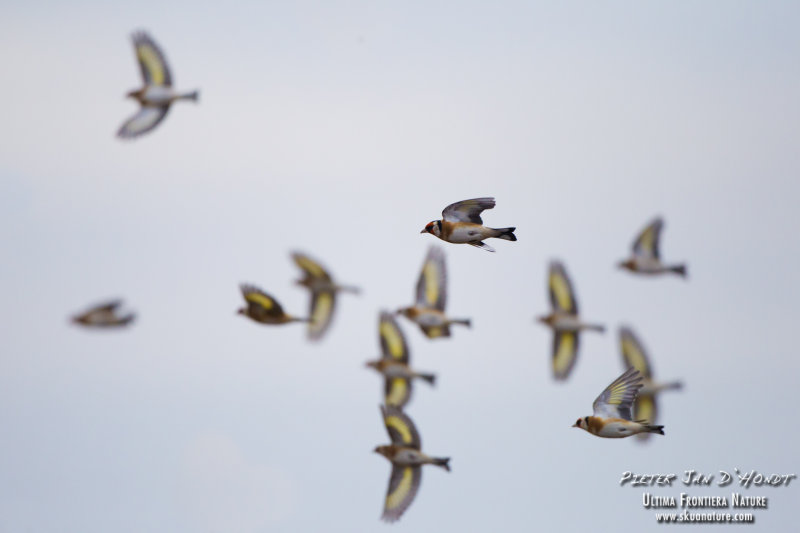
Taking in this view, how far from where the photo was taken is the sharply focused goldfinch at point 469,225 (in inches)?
1085

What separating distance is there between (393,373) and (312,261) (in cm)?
409

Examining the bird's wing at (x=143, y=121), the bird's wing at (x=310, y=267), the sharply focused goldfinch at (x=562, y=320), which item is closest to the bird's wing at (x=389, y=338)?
the bird's wing at (x=310, y=267)

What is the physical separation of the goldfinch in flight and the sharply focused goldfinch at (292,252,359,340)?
1.76 meters

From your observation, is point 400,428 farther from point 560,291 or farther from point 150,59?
point 150,59

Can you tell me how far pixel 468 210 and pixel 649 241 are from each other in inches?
913

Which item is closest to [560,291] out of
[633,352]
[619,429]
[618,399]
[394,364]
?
[633,352]

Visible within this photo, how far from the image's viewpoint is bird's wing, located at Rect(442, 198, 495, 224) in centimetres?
2744

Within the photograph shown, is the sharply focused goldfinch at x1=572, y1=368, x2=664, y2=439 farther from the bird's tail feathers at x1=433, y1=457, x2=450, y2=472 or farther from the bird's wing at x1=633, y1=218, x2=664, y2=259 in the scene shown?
the bird's wing at x1=633, y1=218, x2=664, y2=259

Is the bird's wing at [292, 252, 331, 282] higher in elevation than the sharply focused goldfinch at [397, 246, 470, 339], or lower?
higher

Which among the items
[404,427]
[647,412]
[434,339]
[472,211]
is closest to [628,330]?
[647,412]

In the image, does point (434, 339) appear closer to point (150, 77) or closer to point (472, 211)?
point (150, 77)

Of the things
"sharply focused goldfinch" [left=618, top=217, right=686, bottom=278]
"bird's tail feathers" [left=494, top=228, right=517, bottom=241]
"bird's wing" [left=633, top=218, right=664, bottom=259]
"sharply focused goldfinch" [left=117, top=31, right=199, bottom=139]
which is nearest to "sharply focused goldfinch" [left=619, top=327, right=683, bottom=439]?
"sharply focused goldfinch" [left=618, top=217, right=686, bottom=278]

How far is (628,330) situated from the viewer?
47.9 meters

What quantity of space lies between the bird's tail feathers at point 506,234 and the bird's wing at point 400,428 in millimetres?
10370
